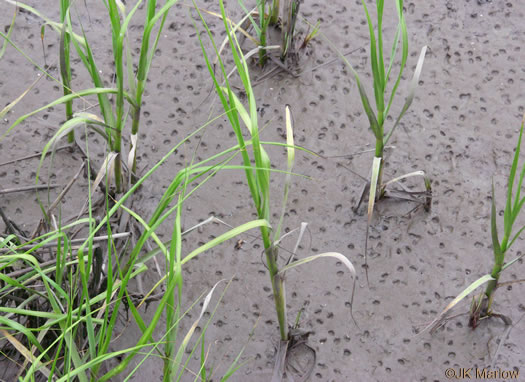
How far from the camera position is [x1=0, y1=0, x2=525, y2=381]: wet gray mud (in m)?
1.44

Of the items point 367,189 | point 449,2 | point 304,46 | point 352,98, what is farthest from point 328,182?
point 449,2

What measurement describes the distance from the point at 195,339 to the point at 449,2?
3.95 ft

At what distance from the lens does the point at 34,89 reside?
70.2 inches

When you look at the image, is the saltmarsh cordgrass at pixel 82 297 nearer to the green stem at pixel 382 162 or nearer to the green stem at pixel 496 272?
the green stem at pixel 382 162

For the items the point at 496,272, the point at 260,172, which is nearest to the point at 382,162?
the point at 496,272

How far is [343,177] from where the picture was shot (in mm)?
1656

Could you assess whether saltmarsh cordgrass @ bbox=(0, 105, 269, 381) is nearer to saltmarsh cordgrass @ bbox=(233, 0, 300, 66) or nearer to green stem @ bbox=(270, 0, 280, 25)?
saltmarsh cordgrass @ bbox=(233, 0, 300, 66)

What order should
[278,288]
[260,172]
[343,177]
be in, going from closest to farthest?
[260,172], [278,288], [343,177]

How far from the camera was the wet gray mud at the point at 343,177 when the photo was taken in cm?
144

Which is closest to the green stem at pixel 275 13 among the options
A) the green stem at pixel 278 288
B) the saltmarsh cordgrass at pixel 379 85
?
the saltmarsh cordgrass at pixel 379 85

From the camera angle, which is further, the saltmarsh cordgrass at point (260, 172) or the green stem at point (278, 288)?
the green stem at point (278, 288)

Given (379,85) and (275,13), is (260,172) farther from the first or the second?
(275,13)

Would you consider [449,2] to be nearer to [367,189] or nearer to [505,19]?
[505,19]

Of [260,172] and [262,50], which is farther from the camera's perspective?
[262,50]
